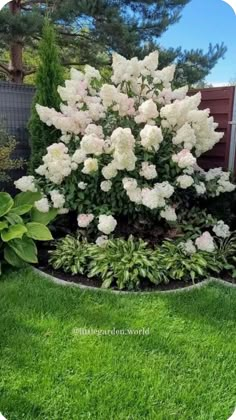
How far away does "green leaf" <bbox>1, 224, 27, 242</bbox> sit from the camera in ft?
9.41

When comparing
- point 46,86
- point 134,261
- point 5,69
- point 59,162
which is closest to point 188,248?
point 134,261

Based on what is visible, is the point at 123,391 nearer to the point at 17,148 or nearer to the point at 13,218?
the point at 13,218

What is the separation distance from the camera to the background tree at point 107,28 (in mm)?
4664

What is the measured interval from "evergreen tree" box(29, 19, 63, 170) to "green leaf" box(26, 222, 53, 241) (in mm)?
923

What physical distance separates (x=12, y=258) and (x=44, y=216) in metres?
0.48

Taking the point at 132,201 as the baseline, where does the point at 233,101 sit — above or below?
above

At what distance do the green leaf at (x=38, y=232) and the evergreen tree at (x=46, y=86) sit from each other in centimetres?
92

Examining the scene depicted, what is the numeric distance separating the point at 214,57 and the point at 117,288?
154 inches

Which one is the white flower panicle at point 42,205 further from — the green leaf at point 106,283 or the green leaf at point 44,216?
the green leaf at point 106,283

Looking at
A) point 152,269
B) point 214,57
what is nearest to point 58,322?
point 152,269

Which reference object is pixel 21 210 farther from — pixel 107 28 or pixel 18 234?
pixel 107 28

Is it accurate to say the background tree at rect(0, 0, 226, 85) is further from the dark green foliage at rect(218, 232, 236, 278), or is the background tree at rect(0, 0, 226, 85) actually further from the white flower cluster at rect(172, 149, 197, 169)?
the dark green foliage at rect(218, 232, 236, 278)

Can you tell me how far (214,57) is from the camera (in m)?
5.28

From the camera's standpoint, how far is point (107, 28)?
4.89 m
